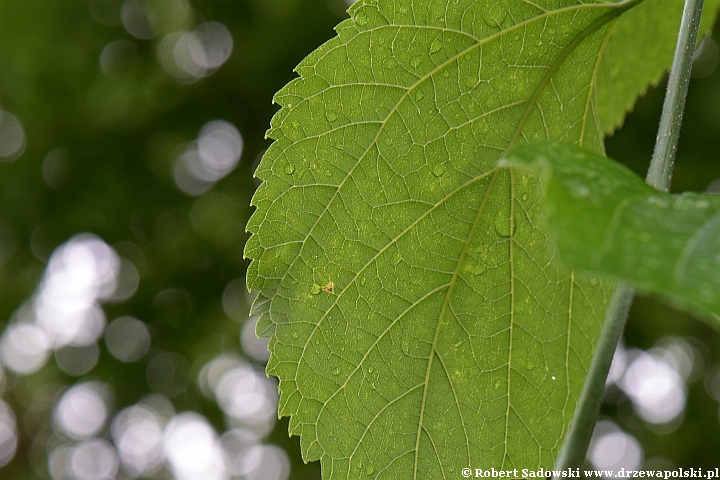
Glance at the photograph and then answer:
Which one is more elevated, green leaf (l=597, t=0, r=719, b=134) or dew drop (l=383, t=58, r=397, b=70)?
dew drop (l=383, t=58, r=397, b=70)

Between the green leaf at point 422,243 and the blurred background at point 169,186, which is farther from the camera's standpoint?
the blurred background at point 169,186

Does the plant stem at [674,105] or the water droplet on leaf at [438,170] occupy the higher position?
the plant stem at [674,105]

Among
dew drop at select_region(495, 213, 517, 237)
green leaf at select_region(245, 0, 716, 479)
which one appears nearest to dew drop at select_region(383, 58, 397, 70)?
green leaf at select_region(245, 0, 716, 479)

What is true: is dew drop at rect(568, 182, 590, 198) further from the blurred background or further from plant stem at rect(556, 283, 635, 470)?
the blurred background

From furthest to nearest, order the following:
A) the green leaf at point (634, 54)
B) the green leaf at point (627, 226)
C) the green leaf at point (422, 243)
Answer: the green leaf at point (634, 54)
the green leaf at point (422, 243)
the green leaf at point (627, 226)

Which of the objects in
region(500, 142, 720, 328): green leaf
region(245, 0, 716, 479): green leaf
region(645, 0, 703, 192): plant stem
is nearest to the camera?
region(500, 142, 720, 328): green leaf

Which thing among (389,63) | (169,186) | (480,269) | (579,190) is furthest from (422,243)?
(169,186)

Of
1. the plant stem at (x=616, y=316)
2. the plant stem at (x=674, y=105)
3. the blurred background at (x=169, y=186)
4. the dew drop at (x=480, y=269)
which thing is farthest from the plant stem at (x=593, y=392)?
the blurred background at (x=169, y=186)

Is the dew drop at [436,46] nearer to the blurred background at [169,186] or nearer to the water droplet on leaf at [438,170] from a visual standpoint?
the water droplet on leaf at [438,170]
